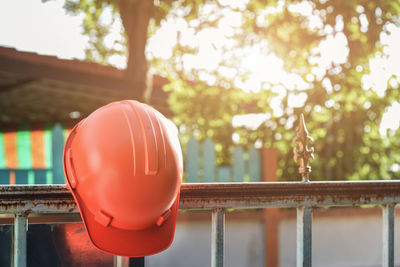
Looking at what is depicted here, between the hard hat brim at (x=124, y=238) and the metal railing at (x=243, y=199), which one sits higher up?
the metal railing at (x=243, y=199)

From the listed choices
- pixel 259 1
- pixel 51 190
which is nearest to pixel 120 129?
pixel 51 190

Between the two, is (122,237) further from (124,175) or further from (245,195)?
(245,195)

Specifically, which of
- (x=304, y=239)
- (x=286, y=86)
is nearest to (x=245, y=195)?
(x=304, y=239)

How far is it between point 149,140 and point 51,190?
36 cm

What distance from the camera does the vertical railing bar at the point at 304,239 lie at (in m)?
2.03

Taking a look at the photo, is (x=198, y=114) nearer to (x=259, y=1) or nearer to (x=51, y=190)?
(x=259, y=1)

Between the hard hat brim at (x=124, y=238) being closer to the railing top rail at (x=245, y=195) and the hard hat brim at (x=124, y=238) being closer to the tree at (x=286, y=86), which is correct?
the railing top rail at (x=245, y=195)

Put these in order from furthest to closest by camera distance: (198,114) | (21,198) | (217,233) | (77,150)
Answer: (198,114)
(217,233)
(77,150)
(21,198)

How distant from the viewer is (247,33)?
9125mm

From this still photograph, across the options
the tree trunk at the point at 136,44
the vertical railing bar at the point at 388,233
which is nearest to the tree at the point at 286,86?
the tree trunk at the point at 136,44

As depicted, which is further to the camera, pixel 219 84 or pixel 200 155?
pixel 219 84

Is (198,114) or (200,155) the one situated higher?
(198,114)

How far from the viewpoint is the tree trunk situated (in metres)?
8.09

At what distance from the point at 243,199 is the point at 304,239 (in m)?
0.36
